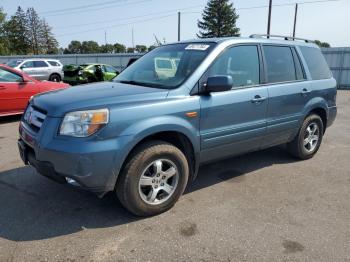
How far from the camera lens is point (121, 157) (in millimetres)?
3146

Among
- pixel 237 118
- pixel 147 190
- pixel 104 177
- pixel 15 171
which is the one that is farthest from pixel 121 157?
pixel 15 171

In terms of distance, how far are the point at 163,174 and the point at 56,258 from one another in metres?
1.30

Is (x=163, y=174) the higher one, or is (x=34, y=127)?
(x=34, y=127)

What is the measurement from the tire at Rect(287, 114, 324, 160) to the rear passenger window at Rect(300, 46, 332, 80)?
670 millimetres

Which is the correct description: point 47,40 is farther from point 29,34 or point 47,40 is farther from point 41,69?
point 41,69

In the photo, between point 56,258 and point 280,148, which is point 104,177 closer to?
point 56,258

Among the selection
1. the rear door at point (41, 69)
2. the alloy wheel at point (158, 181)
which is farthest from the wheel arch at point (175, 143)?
the rear door at point (41, 69)

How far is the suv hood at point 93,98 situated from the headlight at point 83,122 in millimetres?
60

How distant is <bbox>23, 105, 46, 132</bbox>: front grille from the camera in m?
3.35

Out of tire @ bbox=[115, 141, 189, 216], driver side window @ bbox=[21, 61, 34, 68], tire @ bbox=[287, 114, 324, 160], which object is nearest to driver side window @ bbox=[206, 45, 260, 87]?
tire @ bbox=[115, 141, 189, 216]

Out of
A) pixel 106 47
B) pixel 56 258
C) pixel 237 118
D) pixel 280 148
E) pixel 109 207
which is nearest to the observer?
pixel 56 258

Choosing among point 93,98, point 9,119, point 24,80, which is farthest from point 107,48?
point 93,98

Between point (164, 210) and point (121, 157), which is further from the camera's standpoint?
point (164, 210)

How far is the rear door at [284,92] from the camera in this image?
456 cm
